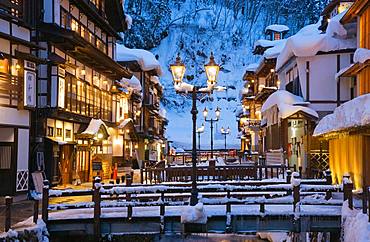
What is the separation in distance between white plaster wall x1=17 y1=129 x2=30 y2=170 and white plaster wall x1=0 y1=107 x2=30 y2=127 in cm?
39

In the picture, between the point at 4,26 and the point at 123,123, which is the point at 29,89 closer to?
the point at 4,26

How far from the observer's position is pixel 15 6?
21000 mm

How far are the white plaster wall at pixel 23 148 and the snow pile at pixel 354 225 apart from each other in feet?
46.1

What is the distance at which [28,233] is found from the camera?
1235 centimetres

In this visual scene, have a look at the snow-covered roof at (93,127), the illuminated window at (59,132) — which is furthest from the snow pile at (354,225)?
the snow-covered roof at (93,127)

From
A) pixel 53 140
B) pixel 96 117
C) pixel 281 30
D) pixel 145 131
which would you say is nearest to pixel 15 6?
pixel 53 140

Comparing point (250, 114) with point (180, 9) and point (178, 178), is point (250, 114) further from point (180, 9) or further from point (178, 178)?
point (180, 9)

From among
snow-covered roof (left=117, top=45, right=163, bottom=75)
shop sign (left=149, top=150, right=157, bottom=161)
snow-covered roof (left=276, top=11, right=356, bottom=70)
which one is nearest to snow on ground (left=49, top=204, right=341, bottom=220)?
snow-covered roof (left=276, top=11, right=356, bottom=70)

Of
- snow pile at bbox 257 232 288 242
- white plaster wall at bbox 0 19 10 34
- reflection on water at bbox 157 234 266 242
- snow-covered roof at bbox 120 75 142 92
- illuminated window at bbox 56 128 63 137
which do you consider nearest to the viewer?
snow pile at bbox 257 232 288 242

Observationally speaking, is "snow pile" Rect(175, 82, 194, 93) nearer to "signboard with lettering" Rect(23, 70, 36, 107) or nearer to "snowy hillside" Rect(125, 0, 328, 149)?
"signboard with lettering" Rect(23, 70, 36, 107)

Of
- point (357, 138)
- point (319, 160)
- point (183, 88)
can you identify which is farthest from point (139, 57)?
point (183, 88)

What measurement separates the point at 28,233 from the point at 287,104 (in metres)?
22.0

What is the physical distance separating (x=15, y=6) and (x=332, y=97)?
19.5 meters

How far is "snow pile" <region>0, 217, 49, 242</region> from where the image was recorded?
1166 cm
